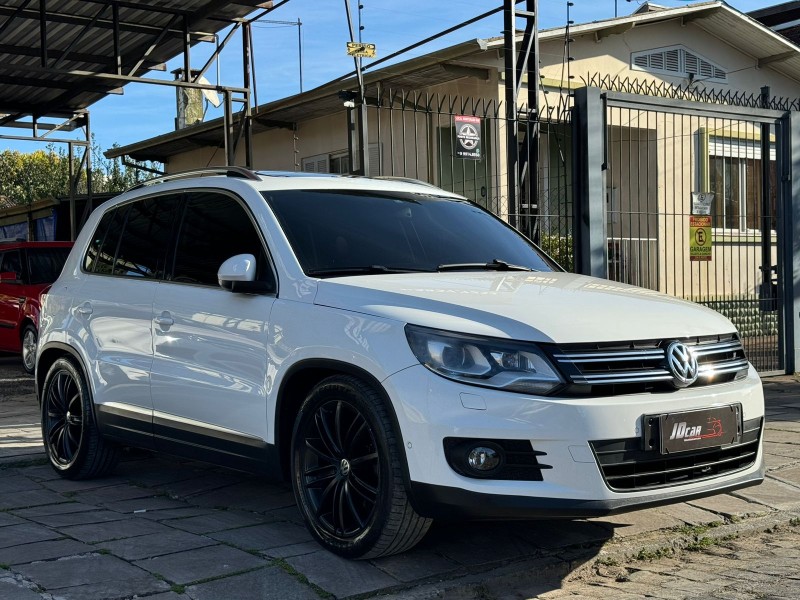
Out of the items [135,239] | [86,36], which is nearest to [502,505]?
[135,239]

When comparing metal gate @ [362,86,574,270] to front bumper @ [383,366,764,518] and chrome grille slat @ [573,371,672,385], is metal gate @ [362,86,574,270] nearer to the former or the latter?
chrome grille slat @ [573,371,672,385]

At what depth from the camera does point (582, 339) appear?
4012 millimetres

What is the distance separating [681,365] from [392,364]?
1205mm

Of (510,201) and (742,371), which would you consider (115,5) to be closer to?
(510,201)

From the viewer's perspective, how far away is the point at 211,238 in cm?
547

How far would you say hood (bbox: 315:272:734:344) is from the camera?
4.07 m

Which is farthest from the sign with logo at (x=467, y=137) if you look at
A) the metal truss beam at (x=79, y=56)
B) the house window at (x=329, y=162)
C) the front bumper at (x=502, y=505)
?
the house window at (x=329, y=162)

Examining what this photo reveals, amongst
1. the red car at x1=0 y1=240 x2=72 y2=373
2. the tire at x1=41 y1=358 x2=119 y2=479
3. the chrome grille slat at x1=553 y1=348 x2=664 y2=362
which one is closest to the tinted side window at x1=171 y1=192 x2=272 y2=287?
the tire at x1=41 y1=358 x2=119 y2=479

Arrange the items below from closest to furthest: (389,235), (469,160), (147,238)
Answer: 1. (389,235)
2. (147,238)
3. (469,160)

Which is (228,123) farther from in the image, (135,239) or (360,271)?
(360,271)

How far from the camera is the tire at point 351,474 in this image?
4.16 metres

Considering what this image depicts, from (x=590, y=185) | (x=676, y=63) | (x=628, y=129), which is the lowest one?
(x=590, y=185)

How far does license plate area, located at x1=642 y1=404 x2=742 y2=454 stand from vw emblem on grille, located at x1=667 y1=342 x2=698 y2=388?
0.43 feet

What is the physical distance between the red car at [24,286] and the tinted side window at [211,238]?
8930 millimetres
